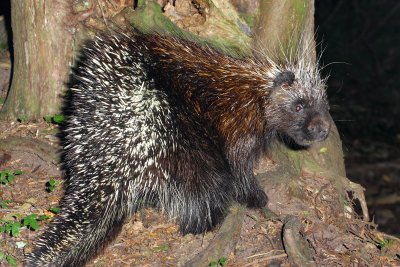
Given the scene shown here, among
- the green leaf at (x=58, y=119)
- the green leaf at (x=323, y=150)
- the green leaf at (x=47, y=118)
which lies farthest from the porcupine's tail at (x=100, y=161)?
the green leaf at (x=323, y=150)

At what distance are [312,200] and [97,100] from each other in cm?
134

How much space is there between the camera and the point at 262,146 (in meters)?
3.29

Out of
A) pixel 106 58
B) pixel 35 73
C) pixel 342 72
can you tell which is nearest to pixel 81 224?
pixel 106 58

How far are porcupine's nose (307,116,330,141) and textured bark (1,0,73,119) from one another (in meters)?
1.41

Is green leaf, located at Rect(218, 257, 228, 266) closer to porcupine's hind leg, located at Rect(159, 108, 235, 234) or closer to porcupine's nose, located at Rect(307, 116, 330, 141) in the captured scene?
porcupine's hind leg, located at Rect(159, 108, 235, 234)

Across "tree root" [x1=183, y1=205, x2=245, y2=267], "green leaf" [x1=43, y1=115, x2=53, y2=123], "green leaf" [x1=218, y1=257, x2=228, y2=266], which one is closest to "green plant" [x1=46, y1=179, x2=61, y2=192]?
"green leaf" [x1=43, y1=115, x2=53, y2=123]

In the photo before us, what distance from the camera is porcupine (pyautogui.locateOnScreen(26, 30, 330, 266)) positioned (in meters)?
2.72

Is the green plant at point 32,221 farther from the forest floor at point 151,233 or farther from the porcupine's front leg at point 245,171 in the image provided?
the porcupine's front leg at point 245,171

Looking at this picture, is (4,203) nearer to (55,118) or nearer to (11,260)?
(11,260)

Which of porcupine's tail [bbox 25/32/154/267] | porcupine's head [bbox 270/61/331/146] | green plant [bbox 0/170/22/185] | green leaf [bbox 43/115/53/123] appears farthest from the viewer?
green leaf [bbox 43/115/53/123]

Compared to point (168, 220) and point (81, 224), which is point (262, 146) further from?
point (81, 224)

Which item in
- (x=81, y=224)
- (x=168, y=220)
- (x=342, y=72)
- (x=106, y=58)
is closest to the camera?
(x=81, y=224)

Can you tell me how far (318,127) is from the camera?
3037 millimetres

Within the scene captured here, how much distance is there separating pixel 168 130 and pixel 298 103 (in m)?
0.73
